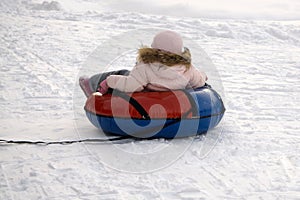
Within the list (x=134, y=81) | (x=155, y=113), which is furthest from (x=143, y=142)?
(x=134, y=81)

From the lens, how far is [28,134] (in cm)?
434

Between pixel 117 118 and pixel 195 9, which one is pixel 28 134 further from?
pixel 195 9

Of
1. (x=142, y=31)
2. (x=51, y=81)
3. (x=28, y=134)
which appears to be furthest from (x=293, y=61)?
(x=28, y=134)

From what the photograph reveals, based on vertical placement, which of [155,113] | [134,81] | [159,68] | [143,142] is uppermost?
[159,68]

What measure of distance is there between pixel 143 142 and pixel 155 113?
24 cm

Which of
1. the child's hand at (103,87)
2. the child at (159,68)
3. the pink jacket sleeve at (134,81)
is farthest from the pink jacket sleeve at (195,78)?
the child's hand at (103,87)

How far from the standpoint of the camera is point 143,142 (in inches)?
160

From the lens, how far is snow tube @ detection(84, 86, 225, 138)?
4.01 metres

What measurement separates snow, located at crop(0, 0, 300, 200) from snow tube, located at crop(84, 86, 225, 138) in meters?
0.11

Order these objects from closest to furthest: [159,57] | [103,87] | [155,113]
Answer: [155,113] < [159,57] < [103,87]

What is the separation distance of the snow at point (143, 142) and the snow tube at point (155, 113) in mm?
107

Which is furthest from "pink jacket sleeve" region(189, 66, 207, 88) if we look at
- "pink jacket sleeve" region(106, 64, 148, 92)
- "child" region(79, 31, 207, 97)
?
"pink jacket sleeve" region(106, 64, 148, 92)

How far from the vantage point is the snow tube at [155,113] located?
4.01m

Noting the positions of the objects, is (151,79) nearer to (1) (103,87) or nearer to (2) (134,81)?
(2) (134,81)
